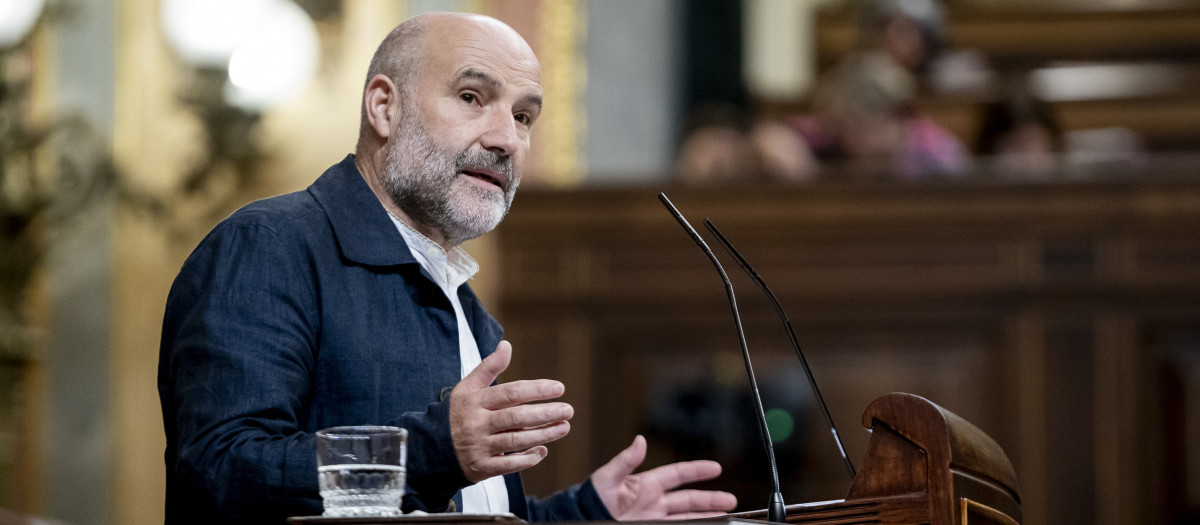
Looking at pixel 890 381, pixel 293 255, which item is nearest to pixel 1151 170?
pixel 890 381

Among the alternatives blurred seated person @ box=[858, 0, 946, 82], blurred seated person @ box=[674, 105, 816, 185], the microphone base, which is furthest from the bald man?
blurred seated person @ box=[858, 0, 946, 82]

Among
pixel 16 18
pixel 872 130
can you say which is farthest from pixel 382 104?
pixel 16 18

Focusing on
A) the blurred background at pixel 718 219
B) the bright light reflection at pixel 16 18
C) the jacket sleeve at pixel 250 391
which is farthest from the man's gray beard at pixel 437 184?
the bright light reflection at pixel 16 18

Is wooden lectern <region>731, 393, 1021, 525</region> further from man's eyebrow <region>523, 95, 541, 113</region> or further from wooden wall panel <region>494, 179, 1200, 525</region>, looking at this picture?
wooden wall panel <region>494, 179, 1200, 525</region>

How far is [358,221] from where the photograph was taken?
1.76 metres

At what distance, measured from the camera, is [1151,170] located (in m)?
3.70

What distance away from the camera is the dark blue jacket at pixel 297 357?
141 centimetres

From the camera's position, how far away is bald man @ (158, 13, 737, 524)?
140 centimetres

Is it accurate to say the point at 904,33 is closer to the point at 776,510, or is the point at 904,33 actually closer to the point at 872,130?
the point at 872,130

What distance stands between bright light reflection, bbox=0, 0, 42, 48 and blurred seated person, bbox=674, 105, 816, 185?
2.33 metres

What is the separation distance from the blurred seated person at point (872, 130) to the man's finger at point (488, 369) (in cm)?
285

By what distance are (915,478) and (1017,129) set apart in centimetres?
376

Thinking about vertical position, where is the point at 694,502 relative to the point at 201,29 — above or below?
below

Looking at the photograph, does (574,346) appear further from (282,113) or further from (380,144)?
(380,144)
